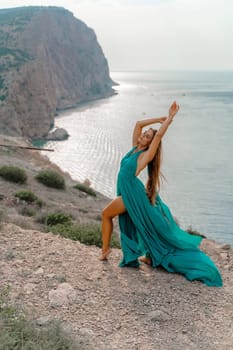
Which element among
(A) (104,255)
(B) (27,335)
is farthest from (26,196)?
(B) (27,335)

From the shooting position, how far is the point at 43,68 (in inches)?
2616

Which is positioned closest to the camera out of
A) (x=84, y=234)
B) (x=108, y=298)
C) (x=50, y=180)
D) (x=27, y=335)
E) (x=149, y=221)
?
(x=27, y=335)

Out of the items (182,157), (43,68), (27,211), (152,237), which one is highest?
(152,237)

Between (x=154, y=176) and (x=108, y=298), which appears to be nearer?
(x=108, y=298)

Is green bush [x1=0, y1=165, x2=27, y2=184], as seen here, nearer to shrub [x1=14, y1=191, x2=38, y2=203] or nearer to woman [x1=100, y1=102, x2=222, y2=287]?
shrub [x1=14, y1=191, x2=38, y2=203]

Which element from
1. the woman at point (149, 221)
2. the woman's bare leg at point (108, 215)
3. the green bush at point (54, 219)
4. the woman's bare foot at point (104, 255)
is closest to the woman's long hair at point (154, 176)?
the woman at point (149, 221)

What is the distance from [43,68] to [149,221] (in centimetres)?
6347

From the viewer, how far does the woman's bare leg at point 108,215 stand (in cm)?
600

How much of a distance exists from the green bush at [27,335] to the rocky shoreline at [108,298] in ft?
0.62

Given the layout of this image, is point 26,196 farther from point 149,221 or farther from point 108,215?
point 149,221

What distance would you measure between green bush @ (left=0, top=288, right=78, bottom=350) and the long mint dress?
2.05 meters

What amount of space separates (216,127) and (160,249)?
51.3 m

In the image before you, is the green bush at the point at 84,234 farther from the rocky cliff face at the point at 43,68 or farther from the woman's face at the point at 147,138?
the rocky cliff face at the point at 43,68

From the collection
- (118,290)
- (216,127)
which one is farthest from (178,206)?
(216,127)
